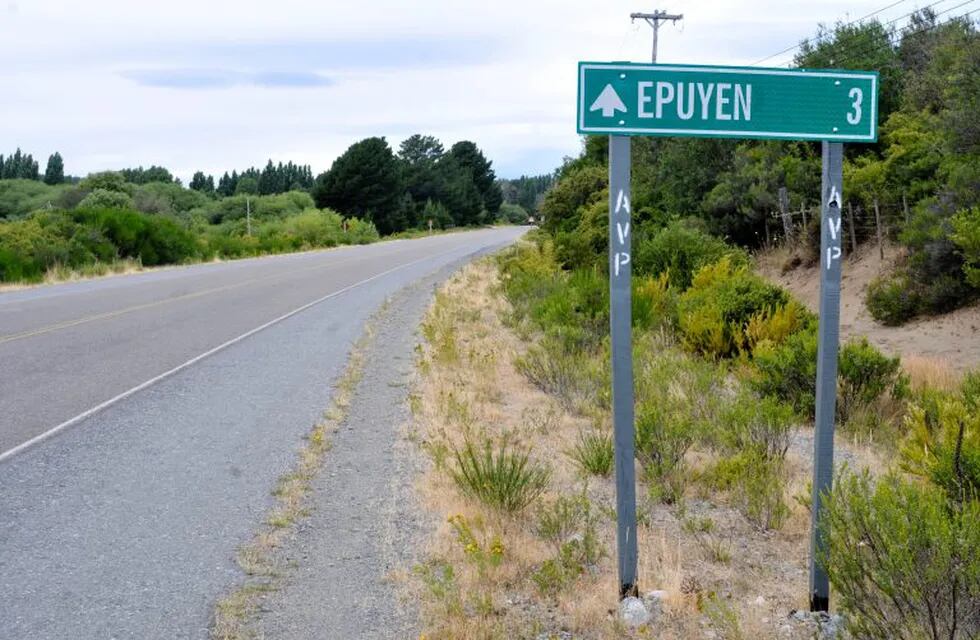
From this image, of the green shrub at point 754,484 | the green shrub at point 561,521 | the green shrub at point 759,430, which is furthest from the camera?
the green shrub at point 759,430

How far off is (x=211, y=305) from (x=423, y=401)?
10.6 m

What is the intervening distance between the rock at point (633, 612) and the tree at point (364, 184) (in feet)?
234

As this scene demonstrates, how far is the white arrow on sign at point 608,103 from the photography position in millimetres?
4102

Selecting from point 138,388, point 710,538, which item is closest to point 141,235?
point 138,388

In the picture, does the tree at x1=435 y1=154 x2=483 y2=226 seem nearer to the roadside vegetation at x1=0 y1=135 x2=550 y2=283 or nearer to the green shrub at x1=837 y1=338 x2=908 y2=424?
the roadside vegetation at x1=0 y1=135 x2=550 y2=283

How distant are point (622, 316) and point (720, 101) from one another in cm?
95

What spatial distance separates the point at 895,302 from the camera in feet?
56.3

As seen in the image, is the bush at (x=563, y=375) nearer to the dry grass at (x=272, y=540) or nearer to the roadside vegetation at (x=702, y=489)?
the roadside vegetation at (x=702, y=489)

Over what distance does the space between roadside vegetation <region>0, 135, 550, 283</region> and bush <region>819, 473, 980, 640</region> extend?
956 inches

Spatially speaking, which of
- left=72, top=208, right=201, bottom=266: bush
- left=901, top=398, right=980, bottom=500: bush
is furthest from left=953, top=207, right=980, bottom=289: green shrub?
left=72, top=208, right=201, bottom=266: bush

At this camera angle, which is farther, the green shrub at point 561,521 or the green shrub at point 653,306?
the green shrub at point 653,306

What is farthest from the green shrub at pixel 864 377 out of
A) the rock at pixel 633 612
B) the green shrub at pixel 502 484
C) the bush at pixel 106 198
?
the bush at pixel 106 198

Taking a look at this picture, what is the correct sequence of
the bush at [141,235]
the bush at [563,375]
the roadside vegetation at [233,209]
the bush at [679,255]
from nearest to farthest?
the bush at [563,375]
the bush at [679,255]
the roadside vegetation at [233,209]
the bush at [141,235]

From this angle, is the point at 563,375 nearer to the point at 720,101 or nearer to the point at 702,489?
the point at 702,489
